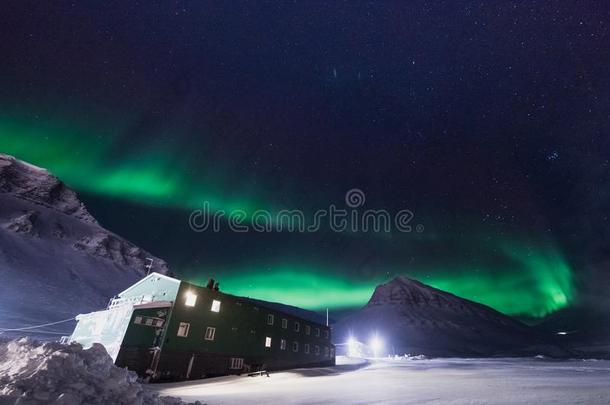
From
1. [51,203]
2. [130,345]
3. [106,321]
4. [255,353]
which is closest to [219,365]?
[255,353]

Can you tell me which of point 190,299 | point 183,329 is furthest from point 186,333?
point 190,299

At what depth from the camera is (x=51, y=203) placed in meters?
181

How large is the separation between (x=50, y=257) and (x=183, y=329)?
4244 inches

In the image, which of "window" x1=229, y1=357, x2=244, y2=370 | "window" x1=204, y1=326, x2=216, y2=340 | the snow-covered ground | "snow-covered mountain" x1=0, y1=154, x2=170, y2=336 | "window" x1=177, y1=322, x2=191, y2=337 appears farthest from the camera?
"snow-covered mountain" x1=0, y1=154, x2=170, y2=336

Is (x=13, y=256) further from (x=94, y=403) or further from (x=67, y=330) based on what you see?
(x=94, y=403)

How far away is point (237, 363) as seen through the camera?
1374 inches

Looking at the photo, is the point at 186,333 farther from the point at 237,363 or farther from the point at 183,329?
the point at 237,363

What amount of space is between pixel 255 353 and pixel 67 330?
1920 inches

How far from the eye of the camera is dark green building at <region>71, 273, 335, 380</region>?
28734 millimetres

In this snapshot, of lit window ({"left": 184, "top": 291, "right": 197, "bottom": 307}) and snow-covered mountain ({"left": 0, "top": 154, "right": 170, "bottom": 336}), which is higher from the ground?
snow-covered mountain ({"left": 0, "top": 154, "right": 170, "bottom": 336})

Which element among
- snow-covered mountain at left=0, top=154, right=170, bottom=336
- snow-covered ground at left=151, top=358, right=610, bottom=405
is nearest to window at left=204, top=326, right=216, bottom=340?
snow-covered ground at left=151, top=358, right=610, bottom=405

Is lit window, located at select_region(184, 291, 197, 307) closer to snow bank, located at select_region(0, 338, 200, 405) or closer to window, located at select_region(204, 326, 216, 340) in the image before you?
window, located at select_region(204, 326, 216, 340)

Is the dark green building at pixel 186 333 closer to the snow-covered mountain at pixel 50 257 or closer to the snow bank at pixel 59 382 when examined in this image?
the snow bank at pixel 59 382

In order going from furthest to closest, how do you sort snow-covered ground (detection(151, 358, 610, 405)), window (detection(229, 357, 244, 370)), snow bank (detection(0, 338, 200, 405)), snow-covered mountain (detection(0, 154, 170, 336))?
snow-covered mountain (detection(0, 154, 170, 336))
window (detection(229, 357, 244, 370))
snow-covered ground (detection(151, 358, 610, 405))
snow bank (detection(0, 338, 200, 405))
